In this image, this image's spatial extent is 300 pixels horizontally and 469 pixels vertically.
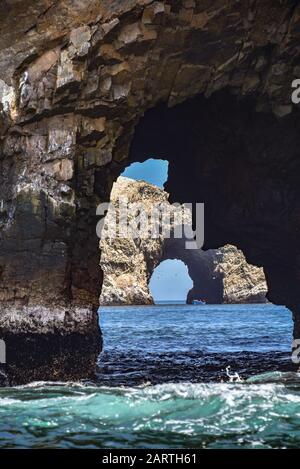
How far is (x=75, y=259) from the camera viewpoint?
20.3 m

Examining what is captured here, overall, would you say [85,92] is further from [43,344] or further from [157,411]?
[157,411]

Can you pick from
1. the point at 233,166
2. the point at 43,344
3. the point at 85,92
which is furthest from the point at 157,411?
the point at 233,166

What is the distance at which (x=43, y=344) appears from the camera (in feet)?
60.5

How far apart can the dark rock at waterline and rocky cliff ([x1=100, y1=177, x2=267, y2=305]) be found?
252 feet

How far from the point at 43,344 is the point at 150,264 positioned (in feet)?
296

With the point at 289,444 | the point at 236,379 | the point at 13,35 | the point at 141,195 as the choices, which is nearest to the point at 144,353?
the point at 236,379

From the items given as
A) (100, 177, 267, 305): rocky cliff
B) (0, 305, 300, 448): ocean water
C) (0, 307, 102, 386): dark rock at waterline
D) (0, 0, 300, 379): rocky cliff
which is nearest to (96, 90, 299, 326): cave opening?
(0, 0, 300, 379): rocky cliff

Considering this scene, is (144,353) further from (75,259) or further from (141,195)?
(141,195)

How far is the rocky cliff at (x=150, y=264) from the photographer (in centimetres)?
9938

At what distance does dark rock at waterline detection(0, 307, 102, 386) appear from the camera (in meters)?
18.0

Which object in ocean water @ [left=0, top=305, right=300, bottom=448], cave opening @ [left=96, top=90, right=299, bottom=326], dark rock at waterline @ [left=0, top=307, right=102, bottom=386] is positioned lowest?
ocean water @ [left=0, top=305, right=300, bottom=448]

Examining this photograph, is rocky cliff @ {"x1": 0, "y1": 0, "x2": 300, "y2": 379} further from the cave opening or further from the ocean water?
the ocean water

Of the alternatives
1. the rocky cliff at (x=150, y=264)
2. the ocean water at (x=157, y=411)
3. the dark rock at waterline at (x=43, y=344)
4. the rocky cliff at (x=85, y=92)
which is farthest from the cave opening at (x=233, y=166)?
the rocky cliff at (x=150, y=264)
